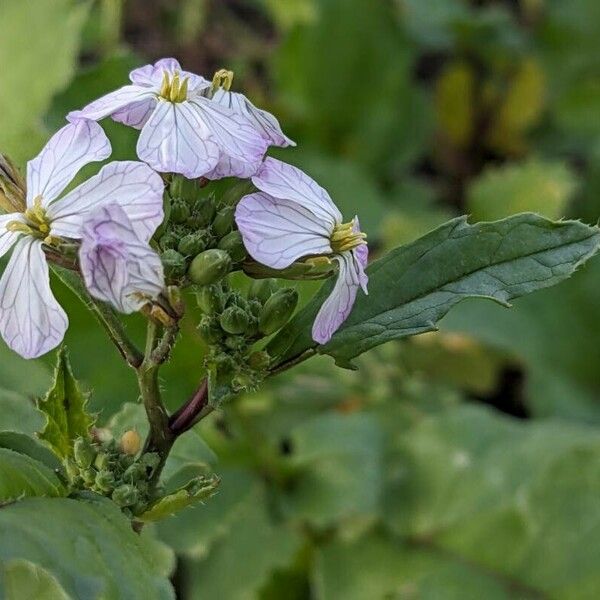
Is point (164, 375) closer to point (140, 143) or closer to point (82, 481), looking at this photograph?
point (82, 481)

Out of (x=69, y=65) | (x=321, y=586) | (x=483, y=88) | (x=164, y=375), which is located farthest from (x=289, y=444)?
(x=483, y=88)

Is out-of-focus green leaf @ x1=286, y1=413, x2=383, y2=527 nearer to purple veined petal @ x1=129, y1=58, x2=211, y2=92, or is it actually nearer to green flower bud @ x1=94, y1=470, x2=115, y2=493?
green flower bud @ x1=94, y1=470, x2=115, y2=493

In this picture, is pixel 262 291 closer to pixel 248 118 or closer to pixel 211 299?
pixel 211 299

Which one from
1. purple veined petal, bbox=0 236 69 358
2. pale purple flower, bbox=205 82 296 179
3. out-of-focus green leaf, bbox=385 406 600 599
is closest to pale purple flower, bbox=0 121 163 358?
purple veined petal, bbox=0 236 69 358

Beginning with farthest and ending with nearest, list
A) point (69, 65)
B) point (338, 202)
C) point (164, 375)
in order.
Result: point (338, 202) < point (69, 65) < point (164, 375)

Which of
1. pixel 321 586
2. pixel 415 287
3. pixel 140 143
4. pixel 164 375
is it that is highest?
pixel 140 143

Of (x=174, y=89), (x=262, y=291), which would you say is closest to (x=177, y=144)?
(x=174, y=89)
